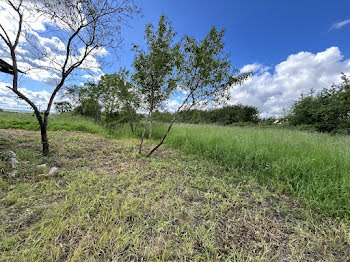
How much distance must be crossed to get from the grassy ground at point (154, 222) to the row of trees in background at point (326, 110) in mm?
14632

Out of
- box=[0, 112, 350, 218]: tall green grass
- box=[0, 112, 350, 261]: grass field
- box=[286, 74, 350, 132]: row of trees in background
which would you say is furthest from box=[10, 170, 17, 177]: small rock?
box=[286, 74, 350, 132]: row of trees in background

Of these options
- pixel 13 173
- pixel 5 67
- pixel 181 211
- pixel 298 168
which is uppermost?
pixel 5 67

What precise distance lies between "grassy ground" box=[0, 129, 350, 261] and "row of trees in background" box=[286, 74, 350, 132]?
14.6m

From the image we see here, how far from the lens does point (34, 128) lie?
→ 812 cm

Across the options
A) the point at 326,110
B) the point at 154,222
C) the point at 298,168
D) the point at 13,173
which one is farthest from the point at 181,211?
the point at 326,110

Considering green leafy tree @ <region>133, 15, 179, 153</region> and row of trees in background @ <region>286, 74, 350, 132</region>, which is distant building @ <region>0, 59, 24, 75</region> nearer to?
green leafy tree @ <region>133, 15, 179, 153</region>

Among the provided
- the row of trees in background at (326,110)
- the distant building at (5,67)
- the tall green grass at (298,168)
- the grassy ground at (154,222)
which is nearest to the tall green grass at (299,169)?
the tall green grass at (298,168)

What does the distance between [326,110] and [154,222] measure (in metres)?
17.8

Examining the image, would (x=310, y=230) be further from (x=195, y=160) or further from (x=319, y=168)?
(x=195, y=160)

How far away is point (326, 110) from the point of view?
12312 mm

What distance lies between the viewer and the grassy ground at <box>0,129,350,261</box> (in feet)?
4.25

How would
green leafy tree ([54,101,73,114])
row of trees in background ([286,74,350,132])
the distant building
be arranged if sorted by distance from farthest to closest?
green leafy tree ([54,101,73,114])
row of trees in background ([286,74,350,132])
the distant building

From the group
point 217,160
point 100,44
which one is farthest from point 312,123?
point 100,44

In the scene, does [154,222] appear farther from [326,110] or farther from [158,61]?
[326,110]
